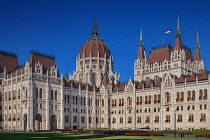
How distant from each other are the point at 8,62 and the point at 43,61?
1235cm

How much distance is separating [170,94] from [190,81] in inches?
298

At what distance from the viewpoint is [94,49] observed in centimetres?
14012

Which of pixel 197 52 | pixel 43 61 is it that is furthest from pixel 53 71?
pixel 197 52

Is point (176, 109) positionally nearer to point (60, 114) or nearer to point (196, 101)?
point (196, 101)

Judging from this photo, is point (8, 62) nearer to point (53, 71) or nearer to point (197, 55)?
point (53, 71)

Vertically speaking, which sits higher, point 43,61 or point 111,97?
point 43,61

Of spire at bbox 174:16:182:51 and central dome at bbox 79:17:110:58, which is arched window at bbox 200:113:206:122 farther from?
central dome at bbox 79:17:110:58

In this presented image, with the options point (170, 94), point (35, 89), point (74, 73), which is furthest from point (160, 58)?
point (35, 89)

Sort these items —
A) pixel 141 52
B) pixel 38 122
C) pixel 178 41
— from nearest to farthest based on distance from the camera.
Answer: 1. pixel 38 122
2. pixel 178 41
3. pixel 141 52

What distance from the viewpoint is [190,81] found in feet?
312

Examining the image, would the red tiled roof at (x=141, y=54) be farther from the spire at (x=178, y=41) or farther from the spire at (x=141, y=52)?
the spire at (x=178, y=41)

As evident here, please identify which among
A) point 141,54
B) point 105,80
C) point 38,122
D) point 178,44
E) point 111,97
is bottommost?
point 38,122

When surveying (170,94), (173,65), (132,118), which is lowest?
(132,118)

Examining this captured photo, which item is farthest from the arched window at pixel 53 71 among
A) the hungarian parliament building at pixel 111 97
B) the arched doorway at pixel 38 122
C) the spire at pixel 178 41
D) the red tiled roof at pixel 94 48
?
the spire at pixel 178 41
